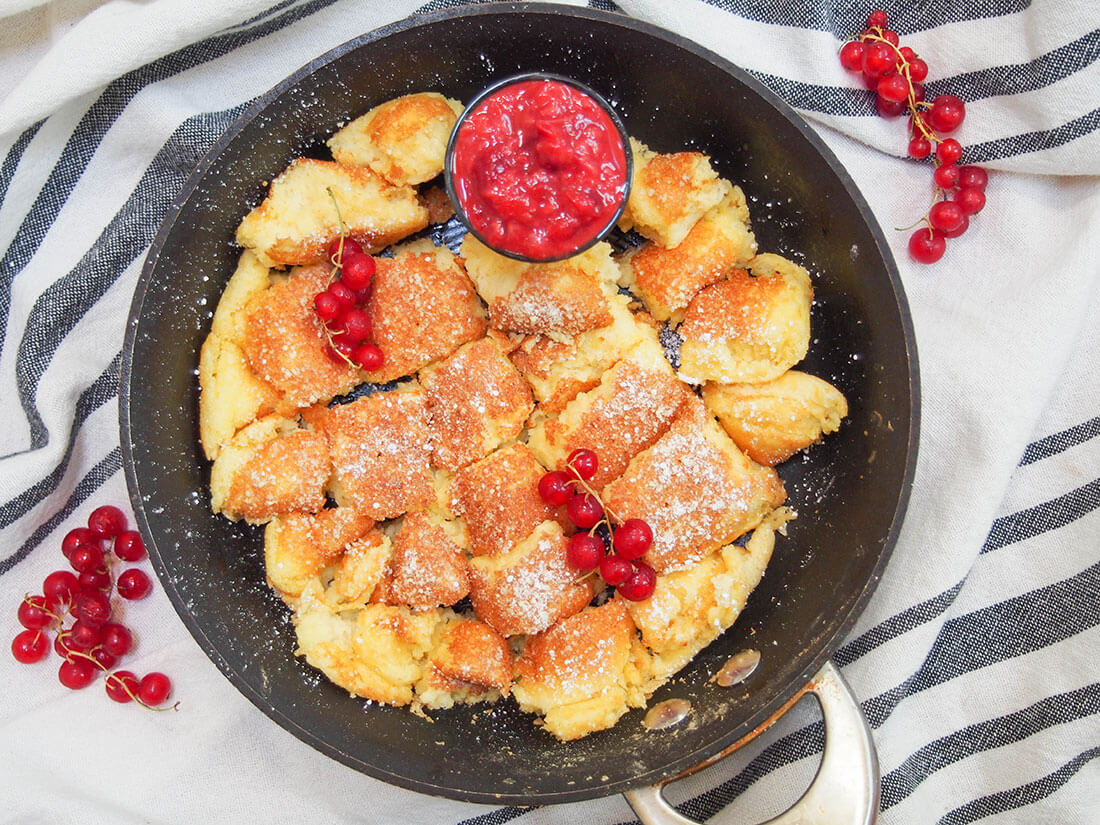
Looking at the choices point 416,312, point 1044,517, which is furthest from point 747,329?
point 1044,517

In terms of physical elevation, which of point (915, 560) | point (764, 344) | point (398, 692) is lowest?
point (915, 560)

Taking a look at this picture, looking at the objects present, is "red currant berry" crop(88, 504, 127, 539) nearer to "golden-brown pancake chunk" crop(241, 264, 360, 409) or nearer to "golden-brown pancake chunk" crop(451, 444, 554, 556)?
"golden-brown pancake chunk" crop(241, 264, 360, 409)

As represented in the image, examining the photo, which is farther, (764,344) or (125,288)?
(125,288)

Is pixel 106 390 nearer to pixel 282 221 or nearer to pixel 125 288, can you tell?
pixel 125 288

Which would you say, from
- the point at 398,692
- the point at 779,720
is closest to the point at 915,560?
the point at 779,720

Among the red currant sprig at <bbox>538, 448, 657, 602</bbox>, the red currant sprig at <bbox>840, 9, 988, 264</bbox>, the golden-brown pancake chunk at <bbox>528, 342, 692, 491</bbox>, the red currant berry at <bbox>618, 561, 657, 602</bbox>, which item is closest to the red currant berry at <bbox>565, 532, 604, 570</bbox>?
the red currant sprig at <bbox>538, 448, 657, 602</bbox>

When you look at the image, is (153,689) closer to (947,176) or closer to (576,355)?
(576,355)

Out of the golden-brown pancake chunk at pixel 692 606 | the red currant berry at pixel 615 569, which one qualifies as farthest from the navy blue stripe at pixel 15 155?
the golden-brown pancake chunk at pixel 692 606
